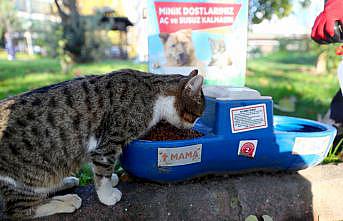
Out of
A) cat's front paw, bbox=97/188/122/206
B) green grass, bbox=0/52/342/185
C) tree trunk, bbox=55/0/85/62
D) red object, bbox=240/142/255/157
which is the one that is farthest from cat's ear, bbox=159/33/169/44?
tree trunk, bbox=55/0/85/62

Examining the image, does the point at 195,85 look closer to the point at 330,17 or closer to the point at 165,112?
the point at 165,112

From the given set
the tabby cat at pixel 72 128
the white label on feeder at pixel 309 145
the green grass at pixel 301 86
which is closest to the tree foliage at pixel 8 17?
the green grass at pixel 301 86

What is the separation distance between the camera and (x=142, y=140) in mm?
1562

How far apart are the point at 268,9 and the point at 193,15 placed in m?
0.77

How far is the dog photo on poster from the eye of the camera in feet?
7.18

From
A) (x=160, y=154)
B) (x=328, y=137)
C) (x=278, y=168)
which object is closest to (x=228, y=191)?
(x=278, y=168)

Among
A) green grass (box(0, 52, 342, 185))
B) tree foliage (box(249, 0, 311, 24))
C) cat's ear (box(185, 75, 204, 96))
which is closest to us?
cat's ear (box(185, 75, 204, 96))

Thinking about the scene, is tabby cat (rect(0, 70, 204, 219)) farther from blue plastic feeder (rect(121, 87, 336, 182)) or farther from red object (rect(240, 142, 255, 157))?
red object (rect(240, 142, 255, 157))

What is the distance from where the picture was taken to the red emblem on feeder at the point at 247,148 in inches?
63.1

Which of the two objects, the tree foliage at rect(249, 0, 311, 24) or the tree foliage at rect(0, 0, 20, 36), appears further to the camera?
the tree foliage at rect(0, 0, 20, 36)

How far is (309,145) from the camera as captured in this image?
5.51ft

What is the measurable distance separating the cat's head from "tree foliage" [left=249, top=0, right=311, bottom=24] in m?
1.11

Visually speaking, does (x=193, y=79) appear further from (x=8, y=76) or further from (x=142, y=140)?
(x=8, y=76)

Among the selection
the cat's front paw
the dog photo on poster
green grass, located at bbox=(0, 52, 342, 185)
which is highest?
the dog photo on poster
